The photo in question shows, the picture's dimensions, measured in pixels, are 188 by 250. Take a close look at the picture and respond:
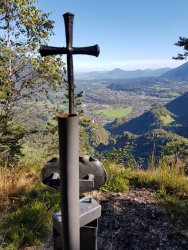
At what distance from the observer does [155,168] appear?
5129 millimetres

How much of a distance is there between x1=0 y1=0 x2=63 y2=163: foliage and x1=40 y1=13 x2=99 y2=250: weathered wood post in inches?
320

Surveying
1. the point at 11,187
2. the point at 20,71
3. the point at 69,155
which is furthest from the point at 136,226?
the point at 20,71

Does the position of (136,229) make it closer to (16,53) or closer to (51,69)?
(51,69)

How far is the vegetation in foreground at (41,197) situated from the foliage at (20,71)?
5.01 metres

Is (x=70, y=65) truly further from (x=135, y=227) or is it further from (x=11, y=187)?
(x=11, y=187)

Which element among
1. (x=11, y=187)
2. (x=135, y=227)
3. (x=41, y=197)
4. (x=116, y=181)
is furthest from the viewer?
(x=116, y=181)

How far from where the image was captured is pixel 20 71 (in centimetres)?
1097

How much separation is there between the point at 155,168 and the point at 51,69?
672 cm

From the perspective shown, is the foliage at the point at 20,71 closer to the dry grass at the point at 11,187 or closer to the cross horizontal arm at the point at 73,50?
the dry grass at the point at 11,187

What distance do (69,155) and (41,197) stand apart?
2855 mm

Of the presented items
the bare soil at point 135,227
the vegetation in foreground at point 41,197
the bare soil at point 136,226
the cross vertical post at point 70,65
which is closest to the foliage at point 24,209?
the vegetation in foreground at point 41,197

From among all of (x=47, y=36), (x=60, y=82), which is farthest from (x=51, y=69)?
(x=47, y=36)

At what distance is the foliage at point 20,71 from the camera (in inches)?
378

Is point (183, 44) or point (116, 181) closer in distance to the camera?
point (116, 181)
